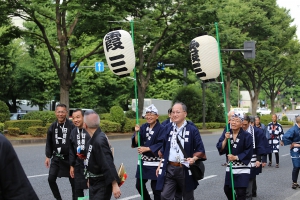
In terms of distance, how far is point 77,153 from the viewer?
22.5ft

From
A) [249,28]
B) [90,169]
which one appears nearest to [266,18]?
[249,28]

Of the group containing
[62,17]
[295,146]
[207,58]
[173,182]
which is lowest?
[173,182]

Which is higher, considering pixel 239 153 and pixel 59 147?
pixel 59 147

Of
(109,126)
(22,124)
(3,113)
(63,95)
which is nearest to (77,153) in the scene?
(22,124)

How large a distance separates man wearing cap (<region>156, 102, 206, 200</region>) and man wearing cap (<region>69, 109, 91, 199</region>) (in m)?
1.16

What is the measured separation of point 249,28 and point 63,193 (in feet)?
104

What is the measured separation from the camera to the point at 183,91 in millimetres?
37719

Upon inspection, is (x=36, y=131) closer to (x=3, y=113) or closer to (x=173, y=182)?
(x=3, y=113)

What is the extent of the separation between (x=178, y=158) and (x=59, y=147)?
7.80 feet

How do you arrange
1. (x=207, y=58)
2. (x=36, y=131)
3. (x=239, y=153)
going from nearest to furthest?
1. (x=239, y=153)
2. (x=207, y=58)
3. (x=36, y=131)

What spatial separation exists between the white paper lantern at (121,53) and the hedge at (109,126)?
61.6 ft

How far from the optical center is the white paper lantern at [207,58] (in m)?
8.73

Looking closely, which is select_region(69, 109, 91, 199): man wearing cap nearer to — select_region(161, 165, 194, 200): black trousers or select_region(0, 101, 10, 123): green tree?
select_region(161, 165, 194, 200): black trousers

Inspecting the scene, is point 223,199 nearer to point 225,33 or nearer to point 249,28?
point 225,33
